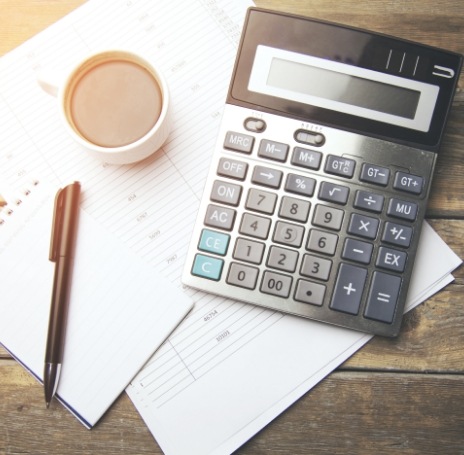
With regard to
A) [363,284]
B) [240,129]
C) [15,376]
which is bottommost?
[15,376]

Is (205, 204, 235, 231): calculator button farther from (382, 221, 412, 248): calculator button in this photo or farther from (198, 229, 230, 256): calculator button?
(382, 221, 412, 248): calculator button

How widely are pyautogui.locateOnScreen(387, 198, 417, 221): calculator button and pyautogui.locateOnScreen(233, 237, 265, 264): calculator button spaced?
0.35ft

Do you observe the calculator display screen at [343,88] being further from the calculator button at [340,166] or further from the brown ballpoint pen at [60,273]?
the brown ballpoint pen at [60,273]

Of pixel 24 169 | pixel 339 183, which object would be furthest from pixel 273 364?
pixel 24 169

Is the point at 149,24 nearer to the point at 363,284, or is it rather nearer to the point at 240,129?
the point at 240,129

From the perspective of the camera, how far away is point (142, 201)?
0.46 metres

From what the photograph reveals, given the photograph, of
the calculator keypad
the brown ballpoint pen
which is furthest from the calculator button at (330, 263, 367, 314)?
the brown ballpoint pen

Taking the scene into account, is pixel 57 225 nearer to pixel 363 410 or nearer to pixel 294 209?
pixel 294 209

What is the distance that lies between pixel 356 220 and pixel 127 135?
0.19 metres

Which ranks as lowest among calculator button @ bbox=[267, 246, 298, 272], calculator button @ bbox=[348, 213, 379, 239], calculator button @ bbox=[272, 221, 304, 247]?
calculator button @ bbox=[267, 246, 298, 272]

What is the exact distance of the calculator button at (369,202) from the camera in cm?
43

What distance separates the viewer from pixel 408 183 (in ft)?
1.42

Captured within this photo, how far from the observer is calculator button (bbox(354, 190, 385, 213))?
0.43 m

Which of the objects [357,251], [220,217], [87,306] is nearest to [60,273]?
[87,306]
